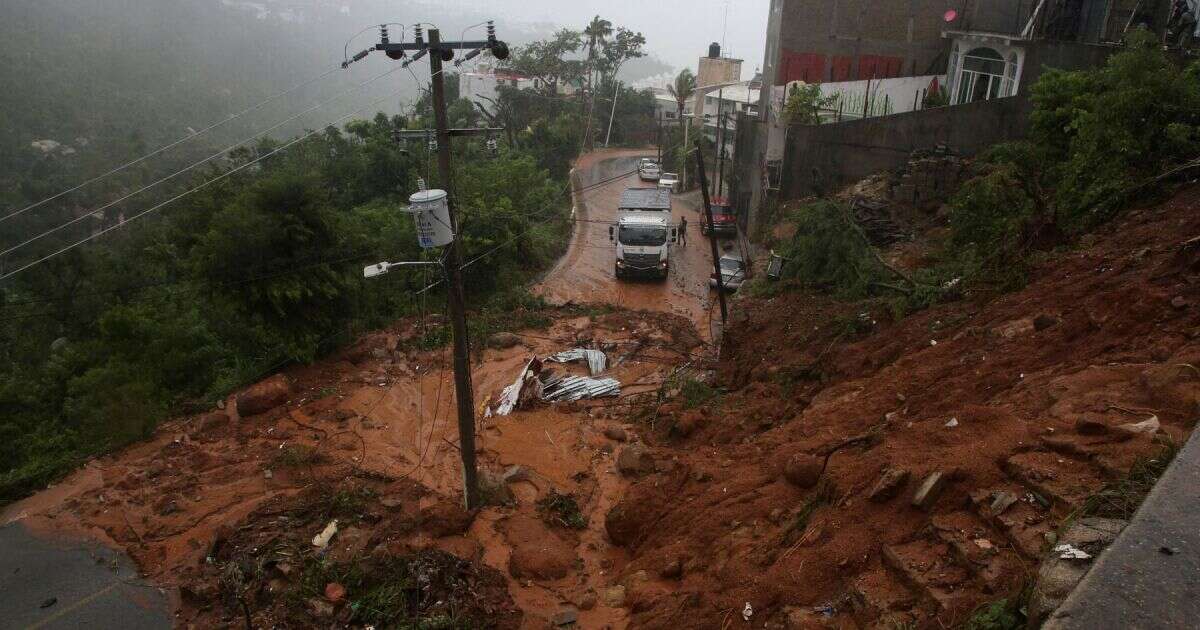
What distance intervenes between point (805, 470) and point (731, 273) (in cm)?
1584

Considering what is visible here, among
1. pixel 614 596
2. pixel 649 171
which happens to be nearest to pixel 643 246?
pixel 614 596

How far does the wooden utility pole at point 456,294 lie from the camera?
8.91 m

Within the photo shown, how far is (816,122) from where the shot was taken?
23.6 m

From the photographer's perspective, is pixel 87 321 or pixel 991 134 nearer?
pixel 991 134

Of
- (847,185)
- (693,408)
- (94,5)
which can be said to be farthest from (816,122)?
(94,5)

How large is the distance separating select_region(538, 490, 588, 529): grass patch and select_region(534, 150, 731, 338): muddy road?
10.1 m

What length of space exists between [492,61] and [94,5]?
70681 mm

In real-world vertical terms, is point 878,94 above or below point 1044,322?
above

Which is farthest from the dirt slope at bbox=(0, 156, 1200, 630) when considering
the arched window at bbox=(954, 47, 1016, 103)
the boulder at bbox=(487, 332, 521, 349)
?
the arched window at bbox=(954, 47, 1016, 103)

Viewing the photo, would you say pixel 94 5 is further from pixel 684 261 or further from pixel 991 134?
pixel 991 134

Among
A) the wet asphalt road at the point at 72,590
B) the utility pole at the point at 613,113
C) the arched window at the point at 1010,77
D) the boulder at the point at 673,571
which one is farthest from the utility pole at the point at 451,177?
the utility pole at the point at 613,113

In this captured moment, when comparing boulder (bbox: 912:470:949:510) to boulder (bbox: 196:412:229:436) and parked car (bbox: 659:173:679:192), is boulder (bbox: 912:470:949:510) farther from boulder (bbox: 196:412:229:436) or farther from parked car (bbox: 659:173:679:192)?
parked car (bbox: 659:173:679:192)

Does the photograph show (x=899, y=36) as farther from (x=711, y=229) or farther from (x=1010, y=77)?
(x=711, y=229)

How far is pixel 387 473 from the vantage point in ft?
39.3
